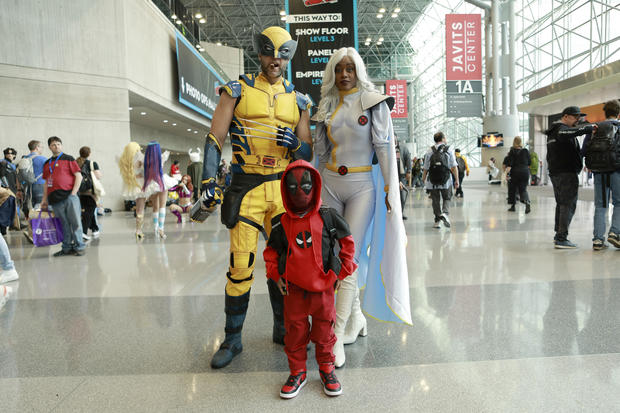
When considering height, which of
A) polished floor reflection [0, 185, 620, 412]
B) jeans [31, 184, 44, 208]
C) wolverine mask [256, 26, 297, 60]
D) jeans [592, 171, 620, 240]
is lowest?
polished floor reflection [0, 185, 620, 412]

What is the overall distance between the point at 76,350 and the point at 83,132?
11.9m

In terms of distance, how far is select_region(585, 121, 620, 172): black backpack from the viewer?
17.6 feet

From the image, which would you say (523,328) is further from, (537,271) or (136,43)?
(136,43)

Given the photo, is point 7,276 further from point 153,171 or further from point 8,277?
point 153,171

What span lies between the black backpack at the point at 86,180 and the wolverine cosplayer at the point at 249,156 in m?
5.66

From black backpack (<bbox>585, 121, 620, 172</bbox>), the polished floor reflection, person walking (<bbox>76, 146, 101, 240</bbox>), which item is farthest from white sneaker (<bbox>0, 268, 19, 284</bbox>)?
black backpack (<bbox>585, 121, 620, 172</bbox>)

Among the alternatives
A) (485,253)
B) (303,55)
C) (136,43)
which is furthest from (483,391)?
(136,43)

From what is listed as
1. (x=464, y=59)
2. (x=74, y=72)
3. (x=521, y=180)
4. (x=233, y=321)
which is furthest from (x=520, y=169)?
(x=74, y=72)

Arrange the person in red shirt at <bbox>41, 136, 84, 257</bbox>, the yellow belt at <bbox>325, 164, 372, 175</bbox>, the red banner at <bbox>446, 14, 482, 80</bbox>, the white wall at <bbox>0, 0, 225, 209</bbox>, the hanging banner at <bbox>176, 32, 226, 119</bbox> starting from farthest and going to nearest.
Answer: the hanging banner at <bbox>176, 32, 226, 119</bbox> → the red banner at <bbox>446, 14, 482, 80</bbox> → the white wall at <bbox>0, 0, 225, 209</bbox> → the person in red shirt at <bbox>41, 136, 84, 257</bbox> → the yellow belt at <bbox>325, 164, 372, 175</bbox>

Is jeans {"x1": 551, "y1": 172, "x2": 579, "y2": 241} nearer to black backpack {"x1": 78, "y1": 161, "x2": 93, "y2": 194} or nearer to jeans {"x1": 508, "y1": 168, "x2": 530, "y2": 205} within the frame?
jeans {"x1": 508, "y1": 168, "x2": 530, "y2": 205}

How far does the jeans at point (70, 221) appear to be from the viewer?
6508 mm

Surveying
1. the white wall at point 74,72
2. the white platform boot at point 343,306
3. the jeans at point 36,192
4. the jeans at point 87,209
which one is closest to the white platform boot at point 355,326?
the white platform boot at point 343,306

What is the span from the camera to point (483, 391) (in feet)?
7.31

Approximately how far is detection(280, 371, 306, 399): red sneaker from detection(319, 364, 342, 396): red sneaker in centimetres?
10
